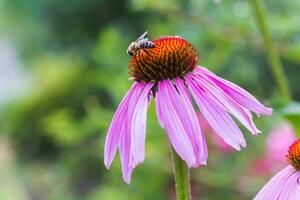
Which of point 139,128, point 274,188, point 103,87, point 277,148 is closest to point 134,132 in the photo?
point 139,128

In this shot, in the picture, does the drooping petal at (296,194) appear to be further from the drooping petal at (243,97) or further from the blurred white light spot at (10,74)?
the blurred white light spot at (10,74)

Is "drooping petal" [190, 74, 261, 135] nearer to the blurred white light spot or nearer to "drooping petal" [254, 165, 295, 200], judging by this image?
"drooping petal" [254, 165, 295, 200]

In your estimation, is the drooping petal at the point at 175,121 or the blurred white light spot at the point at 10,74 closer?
the drooping petal at the point at 175,121

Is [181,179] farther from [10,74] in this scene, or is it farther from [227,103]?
[10,74]

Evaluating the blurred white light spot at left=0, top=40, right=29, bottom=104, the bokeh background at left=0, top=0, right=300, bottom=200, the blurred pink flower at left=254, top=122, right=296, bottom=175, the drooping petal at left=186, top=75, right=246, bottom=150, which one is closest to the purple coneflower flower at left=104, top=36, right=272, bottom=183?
the drooping petal at left=186, top=75, right=246, bottom=150

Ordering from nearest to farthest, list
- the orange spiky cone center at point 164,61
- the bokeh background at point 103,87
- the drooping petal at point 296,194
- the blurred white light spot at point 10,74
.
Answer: the drooping petal at point 296,194, the orange spiky cone center at point 164,61, the bokeh background at point 103,87, the blurred white light spot at point 10,74

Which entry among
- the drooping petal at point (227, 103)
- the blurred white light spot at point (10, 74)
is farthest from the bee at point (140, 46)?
the blurred white light spot at point (10, 74)
